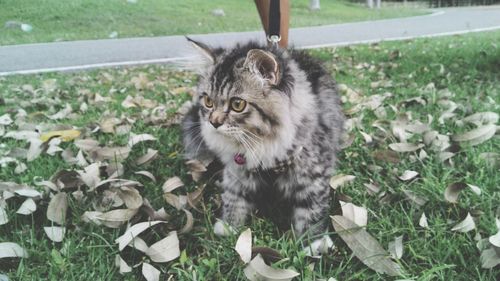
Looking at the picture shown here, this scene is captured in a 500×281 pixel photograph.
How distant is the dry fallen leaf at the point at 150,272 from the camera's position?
1.51 meters

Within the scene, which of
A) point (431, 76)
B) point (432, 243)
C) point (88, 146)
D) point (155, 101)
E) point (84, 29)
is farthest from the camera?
point (84, 29)

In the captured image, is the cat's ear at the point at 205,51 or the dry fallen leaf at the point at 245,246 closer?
the dry fallen leaf at the point at 245,246

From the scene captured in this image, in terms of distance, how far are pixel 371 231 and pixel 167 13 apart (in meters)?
9.94

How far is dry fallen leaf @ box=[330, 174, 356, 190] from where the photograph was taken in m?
2.03

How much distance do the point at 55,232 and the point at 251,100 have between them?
933 millimetres

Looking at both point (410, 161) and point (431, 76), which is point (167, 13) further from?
point (410, 161)

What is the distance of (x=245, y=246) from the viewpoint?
1606 mm

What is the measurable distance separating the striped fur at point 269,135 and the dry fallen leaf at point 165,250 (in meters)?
0.32

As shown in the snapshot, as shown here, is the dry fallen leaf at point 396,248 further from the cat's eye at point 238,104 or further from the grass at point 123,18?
the grass at point 123,18

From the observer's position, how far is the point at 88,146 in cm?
260

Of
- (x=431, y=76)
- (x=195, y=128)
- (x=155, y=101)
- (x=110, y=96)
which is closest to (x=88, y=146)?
(x=195, y=128)

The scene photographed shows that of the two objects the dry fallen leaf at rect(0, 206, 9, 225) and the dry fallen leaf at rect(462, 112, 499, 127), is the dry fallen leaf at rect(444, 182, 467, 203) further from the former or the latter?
the dry fallen leaf at rect(0, 206, 9, 225)

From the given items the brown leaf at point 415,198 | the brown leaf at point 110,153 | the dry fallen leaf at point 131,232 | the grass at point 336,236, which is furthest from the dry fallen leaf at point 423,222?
the brown leaf at point 110,153

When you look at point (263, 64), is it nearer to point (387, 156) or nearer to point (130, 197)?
point (130, 197)
